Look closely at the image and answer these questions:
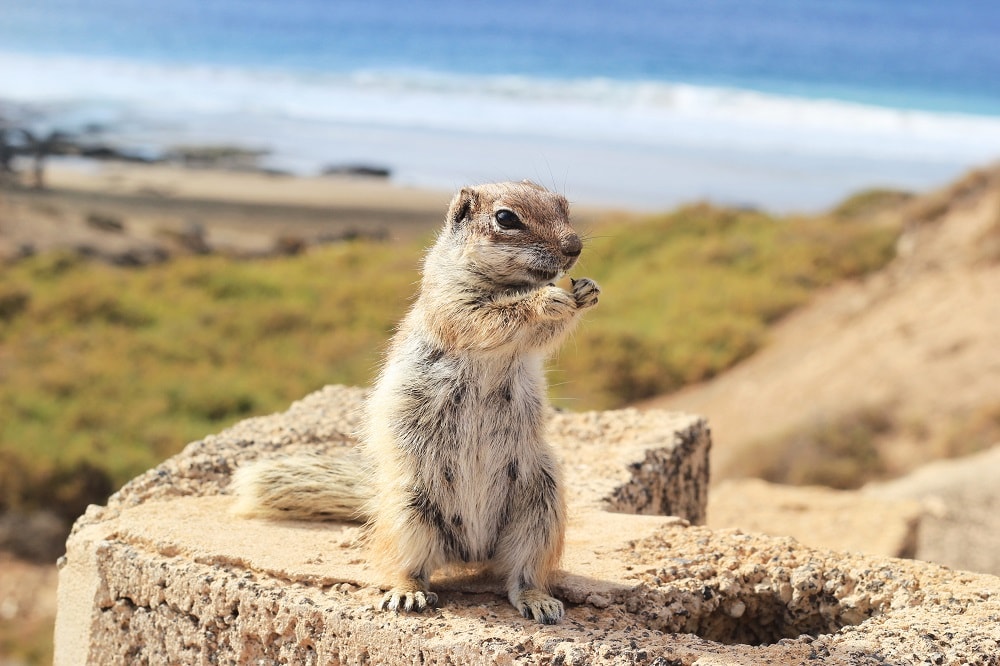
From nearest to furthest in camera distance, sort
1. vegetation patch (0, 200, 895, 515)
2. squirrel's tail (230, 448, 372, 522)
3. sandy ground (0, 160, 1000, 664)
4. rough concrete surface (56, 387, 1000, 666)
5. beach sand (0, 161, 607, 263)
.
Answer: rough concrete surface (56, 387, 1000, 666), squirrel's tail (230, 448, 372, 522), sandy ground (0, 160, 1000, 664), vegetation patch (0, 200, 895, 515), beach sand (0, 161, 607, 263)

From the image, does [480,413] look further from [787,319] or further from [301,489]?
[787,319]

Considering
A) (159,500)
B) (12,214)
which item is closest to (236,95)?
(12,214)

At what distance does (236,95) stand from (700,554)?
36.0m

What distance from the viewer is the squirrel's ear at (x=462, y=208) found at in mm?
4395

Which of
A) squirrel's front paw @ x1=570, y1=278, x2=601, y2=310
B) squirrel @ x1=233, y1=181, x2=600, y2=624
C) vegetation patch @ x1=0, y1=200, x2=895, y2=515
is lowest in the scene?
vegetation patch @ x1=0, y1=200, x2=895, y2=515

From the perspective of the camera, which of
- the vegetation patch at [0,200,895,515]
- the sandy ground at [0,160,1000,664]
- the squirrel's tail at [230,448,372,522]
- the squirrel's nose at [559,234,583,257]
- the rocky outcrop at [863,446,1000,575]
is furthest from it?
the vegetation patch at [0,200,895,515]

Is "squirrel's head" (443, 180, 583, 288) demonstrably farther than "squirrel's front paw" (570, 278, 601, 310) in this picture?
Yes

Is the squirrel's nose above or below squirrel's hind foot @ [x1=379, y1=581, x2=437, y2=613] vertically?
above

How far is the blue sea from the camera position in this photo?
27.6m

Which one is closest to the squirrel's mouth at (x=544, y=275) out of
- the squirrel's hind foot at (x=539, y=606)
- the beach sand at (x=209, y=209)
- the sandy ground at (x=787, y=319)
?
the squirrel's hind foot at (x=539, y=606)

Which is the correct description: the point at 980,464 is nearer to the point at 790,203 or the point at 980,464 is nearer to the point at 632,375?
the point at 632,375

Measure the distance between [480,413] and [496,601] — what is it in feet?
2.39

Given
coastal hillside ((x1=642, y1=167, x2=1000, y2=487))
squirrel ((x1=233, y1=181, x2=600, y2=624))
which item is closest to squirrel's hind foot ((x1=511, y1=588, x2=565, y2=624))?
squirrel ((x1=233, y1=181, x2=600, y2=624))

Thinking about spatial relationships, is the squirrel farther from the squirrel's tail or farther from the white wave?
the white wave
